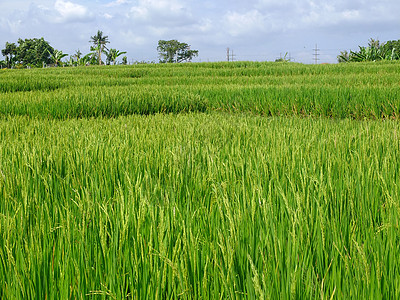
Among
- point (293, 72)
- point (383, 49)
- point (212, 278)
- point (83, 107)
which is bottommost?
point (212, 278)

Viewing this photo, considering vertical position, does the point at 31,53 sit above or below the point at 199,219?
above

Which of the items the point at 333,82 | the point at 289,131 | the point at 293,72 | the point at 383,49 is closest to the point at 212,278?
the point at 289,131

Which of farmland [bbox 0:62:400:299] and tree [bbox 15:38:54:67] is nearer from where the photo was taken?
farmland [bbox 0:62:400:299]

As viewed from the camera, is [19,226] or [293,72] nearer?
[19,226]

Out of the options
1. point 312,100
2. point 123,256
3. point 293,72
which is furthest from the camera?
point 293,72

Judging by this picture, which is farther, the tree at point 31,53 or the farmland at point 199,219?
the tree at point 31,53

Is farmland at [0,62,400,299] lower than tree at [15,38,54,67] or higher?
lower

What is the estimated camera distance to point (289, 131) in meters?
2.83

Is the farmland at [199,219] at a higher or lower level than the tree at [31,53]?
lower

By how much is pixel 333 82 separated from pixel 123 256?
7525 mm

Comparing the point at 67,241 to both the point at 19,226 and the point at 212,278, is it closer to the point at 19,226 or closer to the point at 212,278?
the point at 19,226

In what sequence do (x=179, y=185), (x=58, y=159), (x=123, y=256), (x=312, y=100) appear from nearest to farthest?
(x=123, y=256), (x=179, y=185), (x=58, y=159), (x=312, y=100)

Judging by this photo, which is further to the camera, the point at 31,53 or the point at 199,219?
the point at 31,53

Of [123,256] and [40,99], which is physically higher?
[40,99]
